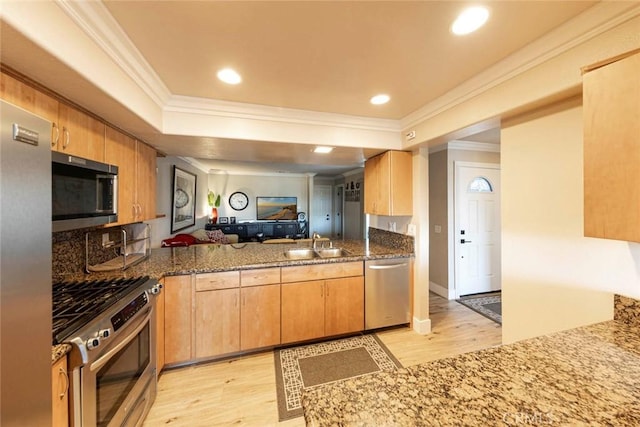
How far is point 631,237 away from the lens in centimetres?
89

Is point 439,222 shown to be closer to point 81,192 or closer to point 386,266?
point 386,266

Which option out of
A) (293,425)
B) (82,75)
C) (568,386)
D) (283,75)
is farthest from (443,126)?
(293,425)

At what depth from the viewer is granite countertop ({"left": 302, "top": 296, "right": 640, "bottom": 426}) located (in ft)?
2.07

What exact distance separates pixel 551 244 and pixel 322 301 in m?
1.88

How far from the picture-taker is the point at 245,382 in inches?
77.8

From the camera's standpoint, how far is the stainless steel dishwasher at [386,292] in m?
2.64

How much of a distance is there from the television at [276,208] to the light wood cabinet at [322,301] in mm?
5071

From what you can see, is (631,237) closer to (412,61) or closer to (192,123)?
(412,61)

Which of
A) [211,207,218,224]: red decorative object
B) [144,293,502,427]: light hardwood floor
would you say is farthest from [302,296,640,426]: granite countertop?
[211,207,218,224]: red decorative object

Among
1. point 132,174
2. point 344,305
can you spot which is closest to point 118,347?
point 132,174

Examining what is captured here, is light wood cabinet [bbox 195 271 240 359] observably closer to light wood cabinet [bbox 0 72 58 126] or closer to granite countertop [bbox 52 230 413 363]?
granite countertop [bbox 52 230 413 363]

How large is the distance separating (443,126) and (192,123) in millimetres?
2232

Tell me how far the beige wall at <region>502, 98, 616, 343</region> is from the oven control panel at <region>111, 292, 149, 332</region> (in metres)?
2.47

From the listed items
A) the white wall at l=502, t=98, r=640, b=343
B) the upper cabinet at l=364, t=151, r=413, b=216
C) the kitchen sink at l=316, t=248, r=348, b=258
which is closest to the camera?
the white wall at l=502, t=98, r=640, b=343
